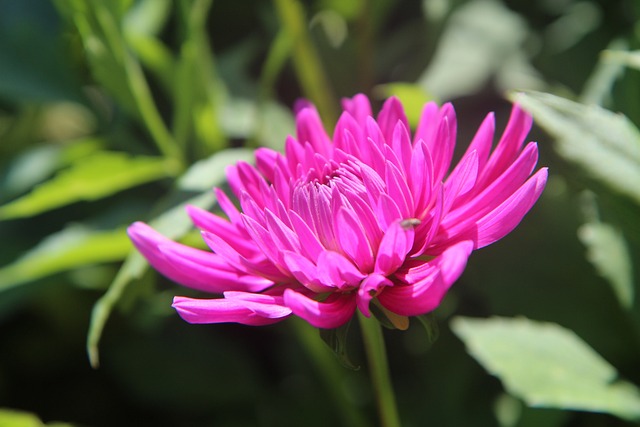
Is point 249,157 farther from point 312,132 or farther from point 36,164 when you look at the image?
point 36,164

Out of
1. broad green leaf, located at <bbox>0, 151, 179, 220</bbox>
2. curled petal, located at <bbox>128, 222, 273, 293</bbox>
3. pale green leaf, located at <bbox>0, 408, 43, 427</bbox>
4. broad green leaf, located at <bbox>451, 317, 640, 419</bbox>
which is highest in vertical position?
curled petal, located at <bbox>128, 222, 273, 293</bbox>

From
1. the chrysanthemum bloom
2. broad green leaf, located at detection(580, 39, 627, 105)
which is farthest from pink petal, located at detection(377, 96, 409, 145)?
broad green leaf, located at detection(580, 39, 627, 105)

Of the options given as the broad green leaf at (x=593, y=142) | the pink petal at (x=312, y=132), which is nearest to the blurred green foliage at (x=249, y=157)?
the broad green leaf at (x=593, y=142)

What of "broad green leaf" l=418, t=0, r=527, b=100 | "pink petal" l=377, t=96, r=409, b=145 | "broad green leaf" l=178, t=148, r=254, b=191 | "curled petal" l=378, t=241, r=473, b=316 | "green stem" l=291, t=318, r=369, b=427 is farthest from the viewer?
"broad green leaf" l=418, t=0, r=527, b=100

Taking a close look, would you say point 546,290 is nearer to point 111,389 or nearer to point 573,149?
point 573,149

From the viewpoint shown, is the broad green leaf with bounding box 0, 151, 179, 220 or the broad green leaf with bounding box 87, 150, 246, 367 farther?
the broad green leaf with bounding box 0, 151, 179, 220

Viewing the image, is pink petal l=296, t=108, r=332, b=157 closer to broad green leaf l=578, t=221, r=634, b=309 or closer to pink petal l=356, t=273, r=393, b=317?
pink petal l=356, t=273, r=393, b=317

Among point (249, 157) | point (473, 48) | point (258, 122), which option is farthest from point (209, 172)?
point (473, 48)

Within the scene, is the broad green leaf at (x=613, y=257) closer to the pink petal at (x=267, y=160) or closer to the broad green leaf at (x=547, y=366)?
the broad green leaf at (x=547, y=366)
